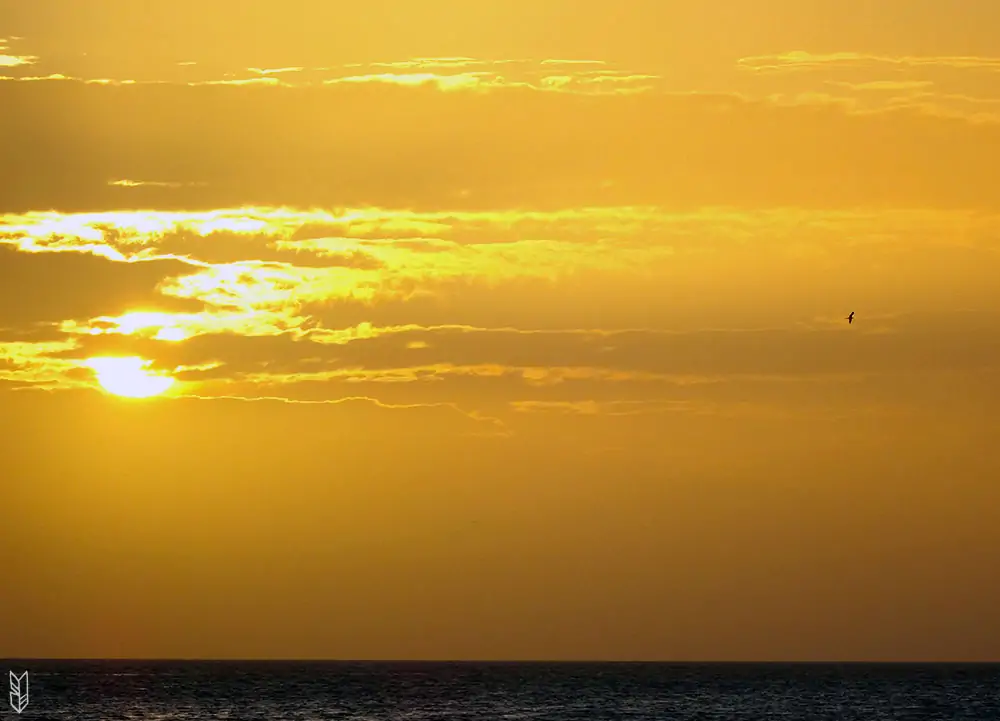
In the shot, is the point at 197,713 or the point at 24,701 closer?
the point at 197,713

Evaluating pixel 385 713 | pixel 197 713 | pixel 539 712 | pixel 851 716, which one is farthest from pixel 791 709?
pixel 197 713

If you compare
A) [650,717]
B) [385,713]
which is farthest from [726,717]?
[385,713]

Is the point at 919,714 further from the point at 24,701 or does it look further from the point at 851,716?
the point at 24,701

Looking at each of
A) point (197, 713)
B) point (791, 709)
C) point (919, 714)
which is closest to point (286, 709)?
point (197, 713)

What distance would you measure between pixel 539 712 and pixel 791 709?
2950 cm

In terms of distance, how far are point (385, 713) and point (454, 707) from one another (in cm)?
1431

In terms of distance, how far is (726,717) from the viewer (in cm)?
18450

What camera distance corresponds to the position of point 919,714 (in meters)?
192

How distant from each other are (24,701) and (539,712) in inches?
2288

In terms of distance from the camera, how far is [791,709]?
19712 cm

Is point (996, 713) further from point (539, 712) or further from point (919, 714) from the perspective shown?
point (539, 712)

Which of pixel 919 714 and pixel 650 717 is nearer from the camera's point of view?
pixel 650 717

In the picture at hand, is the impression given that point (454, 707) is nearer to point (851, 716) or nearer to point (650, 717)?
point (650, 717)

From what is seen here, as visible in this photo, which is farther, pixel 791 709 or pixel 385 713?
pixel 791 709
